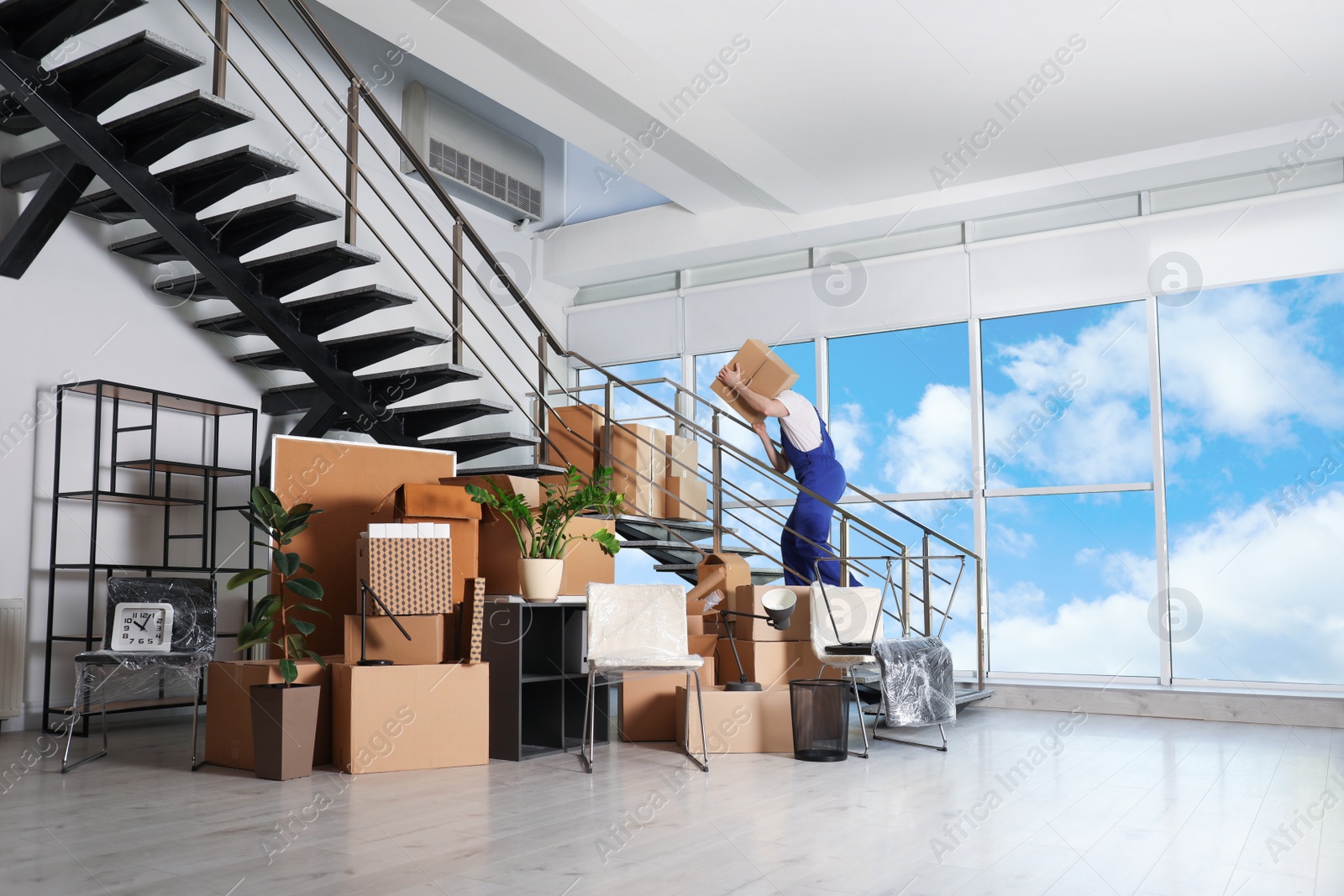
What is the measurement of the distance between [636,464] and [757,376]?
3.54ft

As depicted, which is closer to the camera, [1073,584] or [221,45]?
[221,45]

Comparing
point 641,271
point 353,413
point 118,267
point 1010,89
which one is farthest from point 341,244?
point 641,271

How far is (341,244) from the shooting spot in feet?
15.5

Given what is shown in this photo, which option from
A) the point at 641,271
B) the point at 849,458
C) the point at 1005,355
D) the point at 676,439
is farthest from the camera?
the point at 641,271

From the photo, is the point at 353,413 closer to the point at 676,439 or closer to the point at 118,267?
the point at 118,267

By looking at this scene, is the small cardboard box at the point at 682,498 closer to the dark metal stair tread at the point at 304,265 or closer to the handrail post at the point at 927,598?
the handrail post at the point at 927,598

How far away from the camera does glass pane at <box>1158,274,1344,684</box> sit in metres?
6.49

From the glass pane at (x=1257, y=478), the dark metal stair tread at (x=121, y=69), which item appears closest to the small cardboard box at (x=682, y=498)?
the glass pane at (x=1257, y=478)

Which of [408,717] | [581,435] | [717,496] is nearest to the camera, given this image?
[408,717]

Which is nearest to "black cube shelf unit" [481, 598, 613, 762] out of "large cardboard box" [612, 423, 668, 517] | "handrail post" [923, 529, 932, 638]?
"large cardboard box" [612, 423, 668, 517]

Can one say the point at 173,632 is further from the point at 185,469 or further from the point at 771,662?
the point at 771,662

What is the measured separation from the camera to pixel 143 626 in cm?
447

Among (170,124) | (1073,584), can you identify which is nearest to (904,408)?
(1073,584)

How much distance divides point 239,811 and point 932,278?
20.0ft
